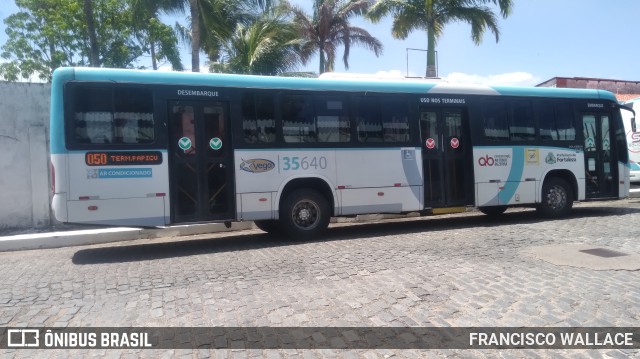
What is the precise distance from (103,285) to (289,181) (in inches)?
148

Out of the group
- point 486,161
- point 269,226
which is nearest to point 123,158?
point 269,226

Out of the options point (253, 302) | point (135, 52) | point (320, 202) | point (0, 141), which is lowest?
point (253, 302)

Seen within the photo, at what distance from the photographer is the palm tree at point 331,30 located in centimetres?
2362

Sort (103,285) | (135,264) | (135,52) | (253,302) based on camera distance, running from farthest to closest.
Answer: (135,52), (135,264), (103,285), (253,302)

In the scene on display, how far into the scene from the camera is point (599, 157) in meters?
11.7

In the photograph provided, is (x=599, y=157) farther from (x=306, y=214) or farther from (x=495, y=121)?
(x=306, y=214)

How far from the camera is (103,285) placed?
20.0ft

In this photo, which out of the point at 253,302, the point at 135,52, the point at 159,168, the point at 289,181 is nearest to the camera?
the point at 253,302

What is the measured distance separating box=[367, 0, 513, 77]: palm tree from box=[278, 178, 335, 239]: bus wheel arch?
41.0 feet

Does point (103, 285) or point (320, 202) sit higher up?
point (320, 202)

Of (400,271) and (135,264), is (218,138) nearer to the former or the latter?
(135,264)

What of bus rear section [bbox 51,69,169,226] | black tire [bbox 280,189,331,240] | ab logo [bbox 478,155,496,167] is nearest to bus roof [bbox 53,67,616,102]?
bus rear section [bbox 51,69,169,226]

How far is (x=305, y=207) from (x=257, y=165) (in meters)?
1.24

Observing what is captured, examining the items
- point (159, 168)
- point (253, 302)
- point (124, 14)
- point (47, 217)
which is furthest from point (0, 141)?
point (124, 14)
